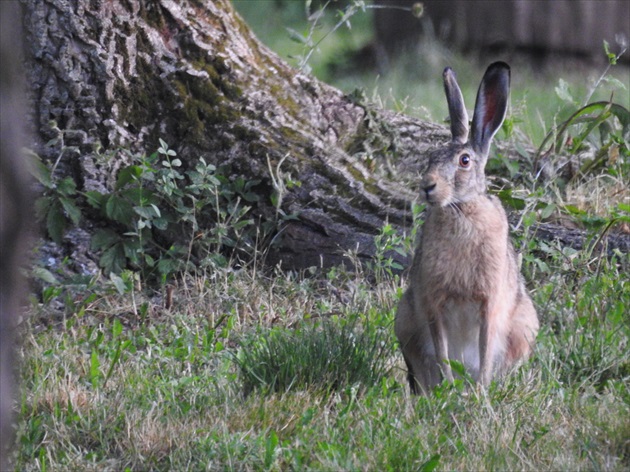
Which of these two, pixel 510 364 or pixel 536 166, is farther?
pixel 536 166

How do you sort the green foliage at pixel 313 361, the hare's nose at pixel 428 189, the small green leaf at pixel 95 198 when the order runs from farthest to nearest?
the small green leaf at pixel 95 198 < the hare's nose at pixel 428 189 < the green foliage at pixel 313 361

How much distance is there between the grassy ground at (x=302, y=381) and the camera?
3758 millimetres

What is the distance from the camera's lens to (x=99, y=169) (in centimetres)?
595

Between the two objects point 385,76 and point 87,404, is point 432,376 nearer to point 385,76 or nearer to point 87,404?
point 87,404

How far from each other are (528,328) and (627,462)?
118 centimetres

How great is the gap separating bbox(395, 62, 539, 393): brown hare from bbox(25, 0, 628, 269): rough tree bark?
130 centimetres

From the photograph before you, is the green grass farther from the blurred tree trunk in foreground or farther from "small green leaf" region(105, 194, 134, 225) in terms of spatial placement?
the blurred tree trunk in foreground

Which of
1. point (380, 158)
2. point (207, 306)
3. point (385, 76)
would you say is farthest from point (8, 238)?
point (385, 76)

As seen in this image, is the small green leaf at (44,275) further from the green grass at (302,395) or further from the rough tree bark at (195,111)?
the rough tree bark at (195,111)

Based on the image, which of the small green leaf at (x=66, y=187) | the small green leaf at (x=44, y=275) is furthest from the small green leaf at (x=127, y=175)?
the small green leaf at (x=44, y=275)

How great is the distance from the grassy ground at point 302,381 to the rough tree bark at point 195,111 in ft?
1.00

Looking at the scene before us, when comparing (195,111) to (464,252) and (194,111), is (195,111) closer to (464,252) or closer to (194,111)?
(194,111)

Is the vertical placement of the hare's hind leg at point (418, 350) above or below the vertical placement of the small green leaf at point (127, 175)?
below

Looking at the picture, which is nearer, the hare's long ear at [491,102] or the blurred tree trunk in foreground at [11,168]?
the blurred tree trunk in foreground at [11,168]
